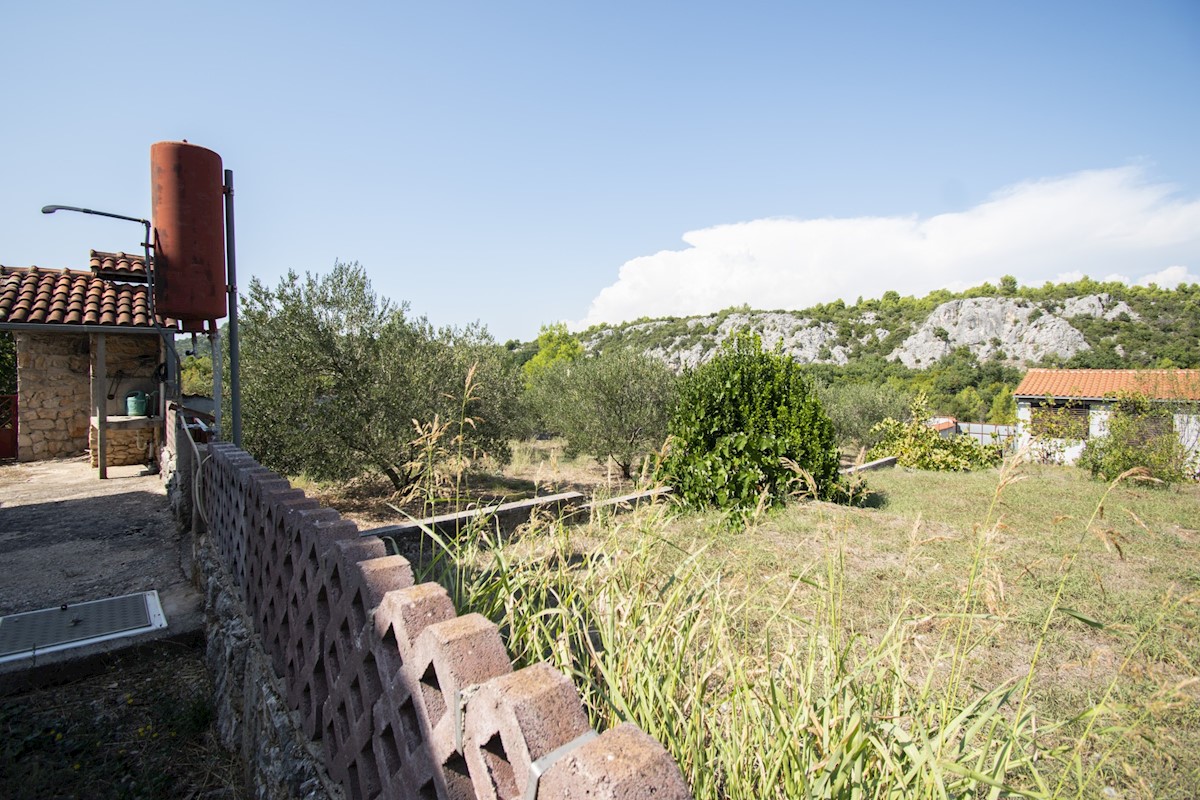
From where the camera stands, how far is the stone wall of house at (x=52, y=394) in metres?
9.47

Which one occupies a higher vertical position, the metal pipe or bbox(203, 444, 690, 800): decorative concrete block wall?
the metal pipe

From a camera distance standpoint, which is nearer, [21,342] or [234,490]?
[234,490]

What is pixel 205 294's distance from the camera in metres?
5.97

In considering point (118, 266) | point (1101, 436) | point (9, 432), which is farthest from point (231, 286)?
point (1101, 436)

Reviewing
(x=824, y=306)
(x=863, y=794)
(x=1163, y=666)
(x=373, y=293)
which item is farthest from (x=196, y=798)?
(x=824, y=306)

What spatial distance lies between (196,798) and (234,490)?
64.6 inches

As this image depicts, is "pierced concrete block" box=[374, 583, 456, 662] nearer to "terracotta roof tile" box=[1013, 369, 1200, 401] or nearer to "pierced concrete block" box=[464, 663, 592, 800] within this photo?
"pierced concrete block" box=[464, 663, 592, 800]

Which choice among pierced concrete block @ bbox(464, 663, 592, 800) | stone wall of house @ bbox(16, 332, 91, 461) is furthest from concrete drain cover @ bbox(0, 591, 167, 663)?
stone wall of house @ bbox(16, 332, 91, 461)

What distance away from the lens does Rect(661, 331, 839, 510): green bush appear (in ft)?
23.6

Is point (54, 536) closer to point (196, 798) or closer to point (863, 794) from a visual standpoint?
point (196, 798)

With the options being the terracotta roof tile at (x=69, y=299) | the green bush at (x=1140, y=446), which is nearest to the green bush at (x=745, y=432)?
the green bush at (x=1140, y=446)

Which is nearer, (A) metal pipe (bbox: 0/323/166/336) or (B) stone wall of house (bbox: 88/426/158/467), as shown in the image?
(A) metal pipe (bbox: 0/323/166/336)

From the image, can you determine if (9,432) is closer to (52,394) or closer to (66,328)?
(52,394)

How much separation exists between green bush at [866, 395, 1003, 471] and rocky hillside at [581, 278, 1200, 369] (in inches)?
1068
